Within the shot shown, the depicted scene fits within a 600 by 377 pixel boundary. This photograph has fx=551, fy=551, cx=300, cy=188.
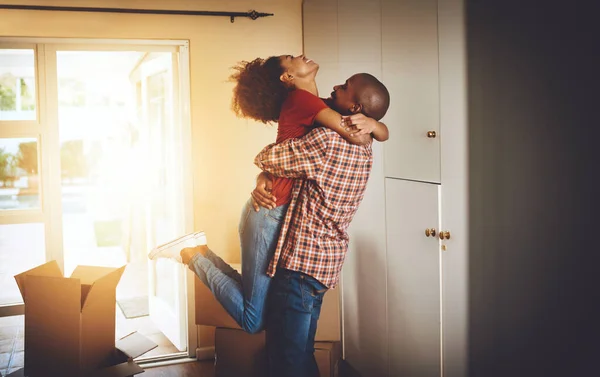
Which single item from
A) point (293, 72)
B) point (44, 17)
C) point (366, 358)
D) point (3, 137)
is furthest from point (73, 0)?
point (366, 358)

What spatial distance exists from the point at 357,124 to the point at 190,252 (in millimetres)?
938

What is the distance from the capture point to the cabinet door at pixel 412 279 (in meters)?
2.18

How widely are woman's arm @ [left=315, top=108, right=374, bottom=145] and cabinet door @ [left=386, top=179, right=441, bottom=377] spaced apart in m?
0.42

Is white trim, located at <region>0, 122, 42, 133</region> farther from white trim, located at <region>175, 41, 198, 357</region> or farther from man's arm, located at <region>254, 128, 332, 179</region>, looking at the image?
man's arm, located at <region>254, 128, 332, 179</region>

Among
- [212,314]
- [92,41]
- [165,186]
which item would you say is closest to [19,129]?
[92,41]

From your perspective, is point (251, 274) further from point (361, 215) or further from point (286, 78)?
point (361, 215)

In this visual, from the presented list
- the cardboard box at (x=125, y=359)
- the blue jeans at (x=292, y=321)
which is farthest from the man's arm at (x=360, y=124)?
the cardboard box at (x=125, y=359)

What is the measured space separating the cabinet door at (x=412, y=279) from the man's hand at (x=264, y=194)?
2.07 ft

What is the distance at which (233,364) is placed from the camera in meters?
2.43

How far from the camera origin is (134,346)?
277cm

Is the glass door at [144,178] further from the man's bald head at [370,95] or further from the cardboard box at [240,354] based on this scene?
the man's bald head at [370,95]

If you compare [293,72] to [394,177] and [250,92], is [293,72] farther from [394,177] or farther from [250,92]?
[394,177]

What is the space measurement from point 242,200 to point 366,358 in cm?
128

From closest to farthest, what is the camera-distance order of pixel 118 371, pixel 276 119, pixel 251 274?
pixel 251 274
pixel 276 119
pixel 118 371
